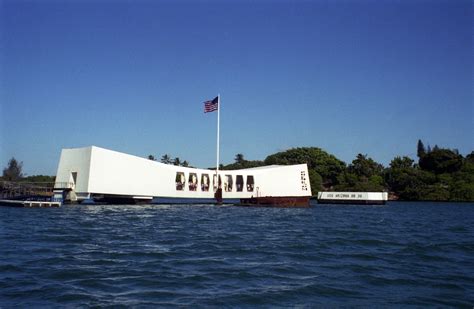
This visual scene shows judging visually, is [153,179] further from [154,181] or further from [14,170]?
[14,170]

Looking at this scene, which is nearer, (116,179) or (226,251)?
(226,251)

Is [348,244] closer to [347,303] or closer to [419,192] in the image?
[347,303]

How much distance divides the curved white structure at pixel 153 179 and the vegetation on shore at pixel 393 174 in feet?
106

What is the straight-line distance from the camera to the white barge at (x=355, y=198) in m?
70.3

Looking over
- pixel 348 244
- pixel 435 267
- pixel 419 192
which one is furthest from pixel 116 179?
pixel 419 192

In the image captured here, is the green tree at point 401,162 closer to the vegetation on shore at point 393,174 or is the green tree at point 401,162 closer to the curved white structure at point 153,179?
the vegetation on shore at point 393,174

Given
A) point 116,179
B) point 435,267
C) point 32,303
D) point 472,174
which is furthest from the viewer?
point 472,174

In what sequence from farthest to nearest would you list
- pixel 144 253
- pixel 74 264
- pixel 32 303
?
pixel 144 253
pixel 74 264
pixel 32 303

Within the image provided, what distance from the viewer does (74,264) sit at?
36.6 ft

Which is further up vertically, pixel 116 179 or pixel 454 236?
pixel 116 179

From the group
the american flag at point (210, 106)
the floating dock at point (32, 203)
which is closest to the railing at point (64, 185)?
the floating dock at point (32, 203)

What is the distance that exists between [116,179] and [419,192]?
57278 millimetres

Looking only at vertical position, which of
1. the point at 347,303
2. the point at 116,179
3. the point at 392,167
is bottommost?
the point at 347,303

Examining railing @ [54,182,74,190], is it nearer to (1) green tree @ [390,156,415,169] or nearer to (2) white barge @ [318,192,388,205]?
(2) white barge @ [318,192,388,205]
